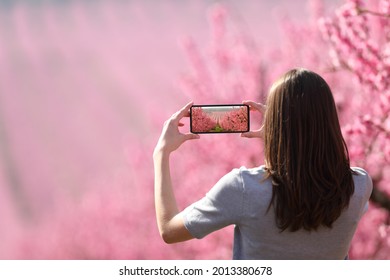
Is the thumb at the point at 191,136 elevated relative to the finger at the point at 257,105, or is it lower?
lower

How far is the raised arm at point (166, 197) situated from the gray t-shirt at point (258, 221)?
0.04 m

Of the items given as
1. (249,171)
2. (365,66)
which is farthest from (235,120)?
(365,66)

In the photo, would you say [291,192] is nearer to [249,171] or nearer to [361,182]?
[249,171]

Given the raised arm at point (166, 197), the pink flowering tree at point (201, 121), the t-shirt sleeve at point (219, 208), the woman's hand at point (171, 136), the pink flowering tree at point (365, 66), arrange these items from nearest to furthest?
the t-shirt sleeve at point (219, 208) → the raised arm at point (166, 197) → the woman's hand at point (171, 136) → the pink flowering tree at point (201, 121) → the pink flowering tree at point (365, 66)

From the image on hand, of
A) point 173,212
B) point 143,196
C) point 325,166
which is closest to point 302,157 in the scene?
point 325,166

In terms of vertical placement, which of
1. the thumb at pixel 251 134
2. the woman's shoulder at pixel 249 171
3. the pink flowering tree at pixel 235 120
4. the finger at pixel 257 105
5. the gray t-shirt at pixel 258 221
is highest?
the finger at pixel 257 105

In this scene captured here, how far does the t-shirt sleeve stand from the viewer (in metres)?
1.81

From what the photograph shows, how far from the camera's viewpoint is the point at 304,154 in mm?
1839

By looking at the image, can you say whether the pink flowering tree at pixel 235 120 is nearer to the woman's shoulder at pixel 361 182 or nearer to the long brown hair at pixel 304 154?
the long brown hair at pixel 304 154

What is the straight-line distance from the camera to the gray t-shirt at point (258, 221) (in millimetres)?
1807

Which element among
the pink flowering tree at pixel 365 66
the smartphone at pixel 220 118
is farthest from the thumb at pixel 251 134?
the pink flowering tree at pixel 365 66

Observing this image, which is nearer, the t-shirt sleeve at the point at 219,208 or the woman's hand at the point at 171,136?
the t-shirt sleeve at the point at 219,208

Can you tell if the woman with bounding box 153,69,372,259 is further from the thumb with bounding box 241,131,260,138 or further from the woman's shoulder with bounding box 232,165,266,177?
the thumb with bounding box 241,131,260,138

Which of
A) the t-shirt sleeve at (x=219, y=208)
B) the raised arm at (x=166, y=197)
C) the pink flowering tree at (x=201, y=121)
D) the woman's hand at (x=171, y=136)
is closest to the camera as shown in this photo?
the t-shirt sleeve at (x=219, y=208)
